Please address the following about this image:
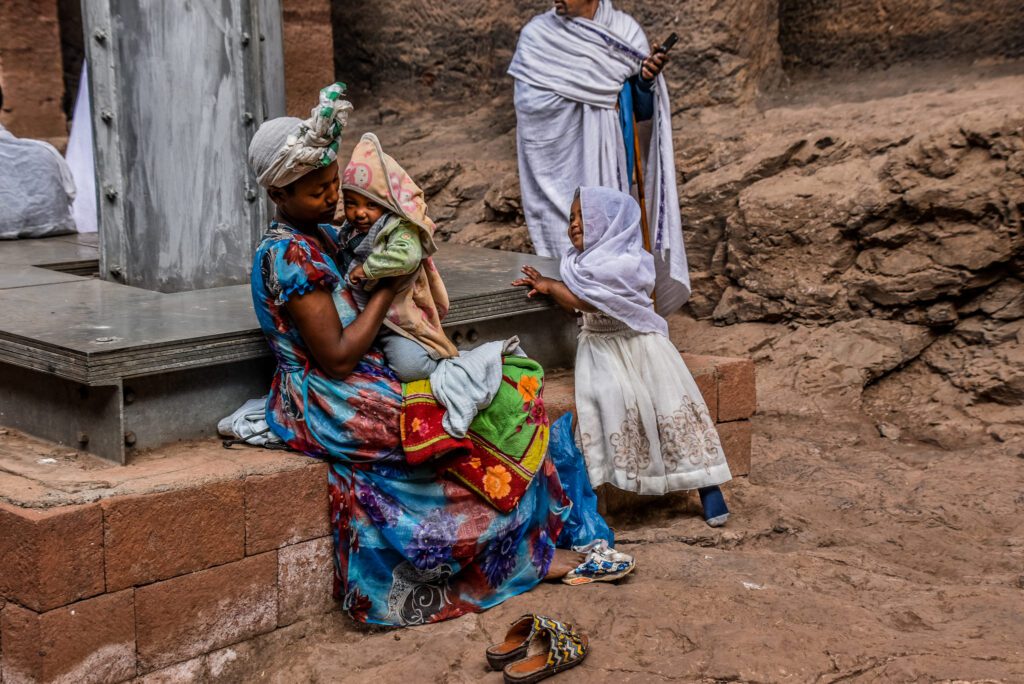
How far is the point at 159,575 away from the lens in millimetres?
3434

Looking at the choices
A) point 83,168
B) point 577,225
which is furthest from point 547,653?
point 83,168

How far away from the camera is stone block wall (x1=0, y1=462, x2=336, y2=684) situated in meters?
3.22

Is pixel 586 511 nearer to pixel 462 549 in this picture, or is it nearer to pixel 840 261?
pixel 462 549

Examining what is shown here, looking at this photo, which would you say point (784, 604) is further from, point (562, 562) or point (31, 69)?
point (31, 69)

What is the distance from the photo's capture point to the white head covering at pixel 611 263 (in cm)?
458

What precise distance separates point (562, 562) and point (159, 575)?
54.5 inches

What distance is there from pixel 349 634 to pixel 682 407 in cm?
163

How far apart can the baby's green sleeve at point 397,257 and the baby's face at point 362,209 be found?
9cm

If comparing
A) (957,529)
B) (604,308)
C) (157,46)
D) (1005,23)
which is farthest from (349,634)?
(1005,23)

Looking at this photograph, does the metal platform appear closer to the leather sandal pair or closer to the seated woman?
the seated woman

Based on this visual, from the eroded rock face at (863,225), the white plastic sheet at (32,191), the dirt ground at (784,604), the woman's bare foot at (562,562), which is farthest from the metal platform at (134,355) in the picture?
the eroded rock face at (863,225)

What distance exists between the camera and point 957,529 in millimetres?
5074

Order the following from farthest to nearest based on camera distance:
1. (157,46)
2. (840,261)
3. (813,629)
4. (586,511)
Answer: (840,261) < (157,46) < (586,511) < (813,629)

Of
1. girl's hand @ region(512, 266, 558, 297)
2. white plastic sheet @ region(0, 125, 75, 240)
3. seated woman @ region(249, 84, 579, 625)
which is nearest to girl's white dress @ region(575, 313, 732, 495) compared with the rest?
girl's hand @ region(512, 266, 558, 297)
